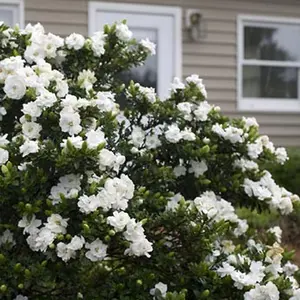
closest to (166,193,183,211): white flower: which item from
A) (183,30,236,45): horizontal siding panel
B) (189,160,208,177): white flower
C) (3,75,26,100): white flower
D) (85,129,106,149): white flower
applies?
(189,160,208,177): white flower

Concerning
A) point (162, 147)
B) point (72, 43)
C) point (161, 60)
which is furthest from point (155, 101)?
point (161, 60)

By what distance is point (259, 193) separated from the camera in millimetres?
3646

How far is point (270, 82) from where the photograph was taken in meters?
9.50

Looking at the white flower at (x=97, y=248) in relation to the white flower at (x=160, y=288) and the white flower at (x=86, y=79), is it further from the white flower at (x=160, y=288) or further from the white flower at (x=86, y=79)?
the white flower at (x=86, y=79)

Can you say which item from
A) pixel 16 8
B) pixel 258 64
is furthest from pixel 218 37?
pixel 16 8

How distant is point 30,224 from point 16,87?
663mm

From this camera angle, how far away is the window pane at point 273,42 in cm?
934

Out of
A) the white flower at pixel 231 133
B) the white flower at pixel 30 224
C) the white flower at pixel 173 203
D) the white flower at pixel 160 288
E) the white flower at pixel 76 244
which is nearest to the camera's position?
the white flower at pixel 76 244

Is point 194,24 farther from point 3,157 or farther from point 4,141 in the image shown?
point 3,157

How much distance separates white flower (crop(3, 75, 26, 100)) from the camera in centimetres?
319

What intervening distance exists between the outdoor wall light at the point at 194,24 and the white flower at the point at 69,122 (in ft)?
19.6

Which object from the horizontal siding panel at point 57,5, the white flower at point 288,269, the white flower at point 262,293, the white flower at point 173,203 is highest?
the horizontal siding panel at point 57,5

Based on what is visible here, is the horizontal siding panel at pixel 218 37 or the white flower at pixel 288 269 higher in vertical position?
the horizontal siding panel at pixel 218 37

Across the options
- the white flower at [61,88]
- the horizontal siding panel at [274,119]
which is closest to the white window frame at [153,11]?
the horizontal siding panel at [274,119]
